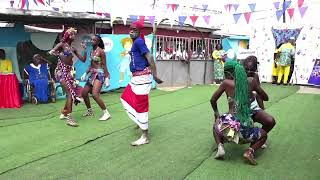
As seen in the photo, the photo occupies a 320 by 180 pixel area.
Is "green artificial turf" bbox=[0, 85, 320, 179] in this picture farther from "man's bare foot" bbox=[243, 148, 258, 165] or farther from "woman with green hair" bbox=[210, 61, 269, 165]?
"woman with green hair" bbox=[210, 61, 269, 165]

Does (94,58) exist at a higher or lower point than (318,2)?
lower

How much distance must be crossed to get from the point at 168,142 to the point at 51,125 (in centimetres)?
229

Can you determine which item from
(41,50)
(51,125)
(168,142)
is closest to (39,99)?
(41,50)

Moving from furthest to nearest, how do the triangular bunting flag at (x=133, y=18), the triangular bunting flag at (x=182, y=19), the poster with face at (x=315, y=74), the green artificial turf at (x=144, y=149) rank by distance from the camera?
the triangular bunting flag at (x=182, y=19) < the triangular bunting flag at (x=133, y=18) < the poster with face at (x=315, y=74) < the green artificial turf at (x=144, y=149)

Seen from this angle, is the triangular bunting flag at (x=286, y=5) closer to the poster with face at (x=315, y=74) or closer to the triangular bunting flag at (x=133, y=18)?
the poster with face at (x=315, y=74)

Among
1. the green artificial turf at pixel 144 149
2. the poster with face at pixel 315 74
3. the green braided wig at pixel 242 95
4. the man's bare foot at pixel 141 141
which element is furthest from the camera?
the poster with face at pixel 315 74

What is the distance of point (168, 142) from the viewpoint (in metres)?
5.66

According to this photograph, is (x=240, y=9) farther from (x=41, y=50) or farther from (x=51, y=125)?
(x=51, y=125)

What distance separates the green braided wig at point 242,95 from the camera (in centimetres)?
454

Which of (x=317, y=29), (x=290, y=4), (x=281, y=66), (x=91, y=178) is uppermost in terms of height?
(x=290, y=4)

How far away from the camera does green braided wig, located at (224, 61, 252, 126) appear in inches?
179

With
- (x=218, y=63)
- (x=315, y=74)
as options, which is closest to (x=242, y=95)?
(x=218, y=63)

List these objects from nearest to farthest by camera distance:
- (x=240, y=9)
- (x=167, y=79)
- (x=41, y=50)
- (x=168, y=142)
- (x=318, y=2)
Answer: (x=168, y=142) < (x=41, y=50) < (x=167, y=79) < (x=240, y=9) < (x=318, y=2)

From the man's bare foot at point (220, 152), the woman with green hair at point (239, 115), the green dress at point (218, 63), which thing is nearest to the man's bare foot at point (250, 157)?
the woman with green hair at point (239, 115)
